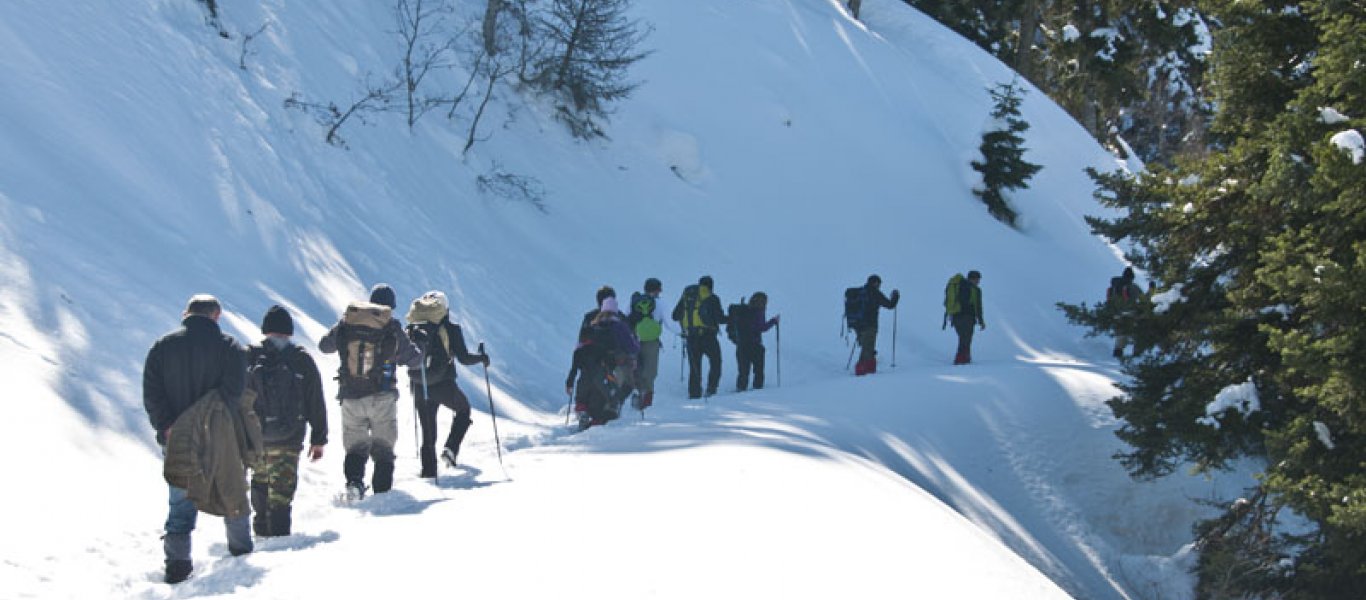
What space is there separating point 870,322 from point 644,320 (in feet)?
17.2

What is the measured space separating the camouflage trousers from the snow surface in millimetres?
233

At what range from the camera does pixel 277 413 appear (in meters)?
7.45

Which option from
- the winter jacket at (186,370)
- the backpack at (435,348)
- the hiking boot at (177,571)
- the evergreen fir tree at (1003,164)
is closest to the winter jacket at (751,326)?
the backpack at (435,348)

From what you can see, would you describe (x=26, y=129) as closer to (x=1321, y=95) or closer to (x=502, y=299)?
(x=502, y=299)

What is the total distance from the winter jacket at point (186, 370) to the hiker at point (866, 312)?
12.5m

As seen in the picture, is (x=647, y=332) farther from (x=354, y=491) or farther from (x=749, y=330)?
(x=354, y=491)

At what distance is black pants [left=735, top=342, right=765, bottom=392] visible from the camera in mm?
16875

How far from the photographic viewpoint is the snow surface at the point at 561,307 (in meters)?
6.61

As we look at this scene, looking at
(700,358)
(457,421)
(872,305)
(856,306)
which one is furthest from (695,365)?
(457,421)

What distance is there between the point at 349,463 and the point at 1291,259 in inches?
300

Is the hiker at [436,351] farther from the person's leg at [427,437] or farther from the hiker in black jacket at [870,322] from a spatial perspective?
the hiker in black jacket at [870,322]

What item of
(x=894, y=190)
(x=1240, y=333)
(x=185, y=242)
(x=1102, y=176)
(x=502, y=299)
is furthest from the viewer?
(x=894, y=190)

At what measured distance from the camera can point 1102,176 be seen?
1138 cm

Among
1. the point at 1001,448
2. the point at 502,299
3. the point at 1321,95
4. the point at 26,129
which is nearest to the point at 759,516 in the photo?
the point at 1321,95
